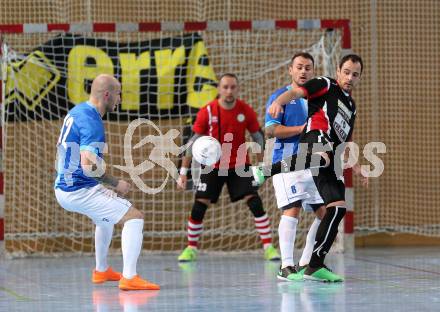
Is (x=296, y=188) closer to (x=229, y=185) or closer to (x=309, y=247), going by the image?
(x=309, y=247)

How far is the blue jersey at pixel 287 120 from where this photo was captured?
25.5 ft

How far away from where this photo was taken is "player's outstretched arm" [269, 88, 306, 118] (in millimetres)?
6242

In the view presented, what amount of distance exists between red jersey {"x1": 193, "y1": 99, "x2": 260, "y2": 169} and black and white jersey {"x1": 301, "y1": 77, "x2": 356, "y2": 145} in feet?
9.00

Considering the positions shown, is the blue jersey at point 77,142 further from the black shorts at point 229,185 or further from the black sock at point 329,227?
the black shorts at point 229,185

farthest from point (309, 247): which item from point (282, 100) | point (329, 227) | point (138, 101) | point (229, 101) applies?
point (138, 101)

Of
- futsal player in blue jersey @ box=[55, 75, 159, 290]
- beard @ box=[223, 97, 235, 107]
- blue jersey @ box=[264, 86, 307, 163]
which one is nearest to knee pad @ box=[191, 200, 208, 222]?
beard @ box=[223, 97, 235, 107]

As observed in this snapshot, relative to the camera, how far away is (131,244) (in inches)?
273

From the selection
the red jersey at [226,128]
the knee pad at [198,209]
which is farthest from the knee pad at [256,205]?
the knee pad at [198,209]

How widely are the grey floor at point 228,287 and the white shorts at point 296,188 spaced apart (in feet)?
2.31

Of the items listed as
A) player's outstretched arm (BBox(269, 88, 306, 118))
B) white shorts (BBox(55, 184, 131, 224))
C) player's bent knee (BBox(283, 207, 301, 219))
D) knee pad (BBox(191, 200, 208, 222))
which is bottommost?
knee pad (BBox(191, 200, 208, 222))

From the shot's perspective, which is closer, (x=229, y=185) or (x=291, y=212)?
(x=291, y=212)

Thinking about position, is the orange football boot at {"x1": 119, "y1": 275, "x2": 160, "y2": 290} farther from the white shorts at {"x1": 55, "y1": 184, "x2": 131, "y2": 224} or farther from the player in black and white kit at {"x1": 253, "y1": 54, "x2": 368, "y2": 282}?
the player in black and white kit at {"x1": 253, "y1": 54, "x2": 368, "y2": 282}

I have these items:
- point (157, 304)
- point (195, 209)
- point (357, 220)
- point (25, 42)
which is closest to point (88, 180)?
point (157, 304)

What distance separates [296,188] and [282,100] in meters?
1.33
